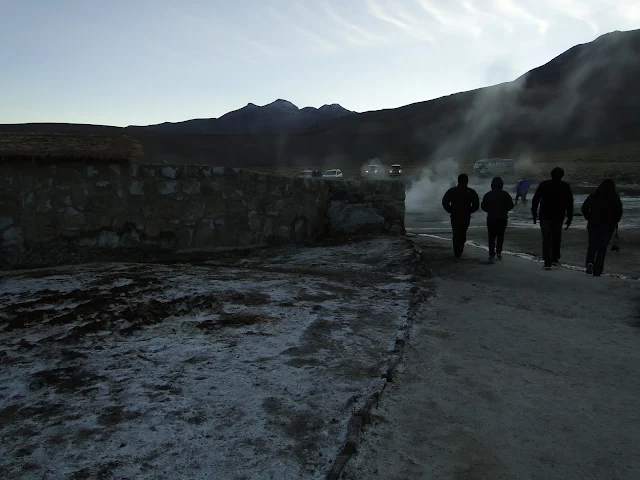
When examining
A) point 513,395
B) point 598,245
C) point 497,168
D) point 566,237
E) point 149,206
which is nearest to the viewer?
point 513,395

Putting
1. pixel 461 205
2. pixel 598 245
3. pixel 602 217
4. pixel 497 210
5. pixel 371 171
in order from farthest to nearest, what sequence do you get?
1. pixel 371 171
2. pixel 461 205
3. pixel 497 210
4. pixel 602 217
5. pixel 598 245

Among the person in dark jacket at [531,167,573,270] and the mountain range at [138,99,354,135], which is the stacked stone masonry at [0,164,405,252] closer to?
the person in dark jacket at [531,167,573,270]

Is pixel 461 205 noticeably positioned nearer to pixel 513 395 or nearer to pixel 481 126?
pixel 513 395

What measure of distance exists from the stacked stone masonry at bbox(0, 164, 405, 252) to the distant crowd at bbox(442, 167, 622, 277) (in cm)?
202

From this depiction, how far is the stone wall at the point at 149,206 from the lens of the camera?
5879 mm

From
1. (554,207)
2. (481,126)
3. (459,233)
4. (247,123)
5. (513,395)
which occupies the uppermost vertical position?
(247,123)

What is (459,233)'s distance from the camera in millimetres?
7551

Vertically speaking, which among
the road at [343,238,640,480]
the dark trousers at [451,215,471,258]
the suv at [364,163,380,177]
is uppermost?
the dark trousers at [451,215,471,258]

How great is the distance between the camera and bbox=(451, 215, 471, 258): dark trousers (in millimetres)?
7473

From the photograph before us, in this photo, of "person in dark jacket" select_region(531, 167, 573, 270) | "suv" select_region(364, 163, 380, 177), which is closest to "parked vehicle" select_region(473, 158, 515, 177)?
"suv" select_region(364, 163, 380, 177)

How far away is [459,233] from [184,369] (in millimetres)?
5336

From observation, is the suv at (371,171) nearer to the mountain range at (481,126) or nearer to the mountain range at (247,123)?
the mountain range at (481,126)

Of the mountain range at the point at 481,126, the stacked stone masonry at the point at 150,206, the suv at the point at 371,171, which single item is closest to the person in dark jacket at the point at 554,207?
the stacked stone masonry at the point at 150,206

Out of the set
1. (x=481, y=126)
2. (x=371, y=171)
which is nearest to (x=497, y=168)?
(x=371, y=171)
